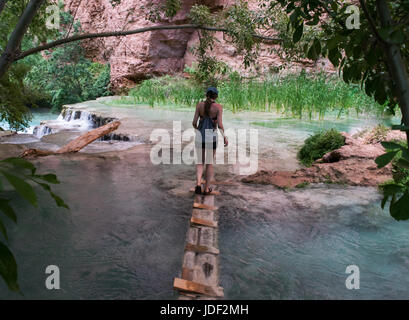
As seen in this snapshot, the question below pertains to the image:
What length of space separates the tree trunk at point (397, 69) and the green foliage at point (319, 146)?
6.07m

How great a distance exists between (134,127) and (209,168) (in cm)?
592

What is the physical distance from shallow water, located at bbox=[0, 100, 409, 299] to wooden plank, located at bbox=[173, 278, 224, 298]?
0.08 meters

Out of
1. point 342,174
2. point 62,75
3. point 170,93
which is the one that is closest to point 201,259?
point 342,174

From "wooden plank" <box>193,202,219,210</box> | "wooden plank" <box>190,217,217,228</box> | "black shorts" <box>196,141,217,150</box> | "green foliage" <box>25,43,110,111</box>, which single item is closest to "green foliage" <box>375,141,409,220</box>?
"wooden plank" <box>190,217,217,228</box>

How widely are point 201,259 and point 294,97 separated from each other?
8.49m

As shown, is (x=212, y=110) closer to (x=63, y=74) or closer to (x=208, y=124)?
(x=208, y=124)

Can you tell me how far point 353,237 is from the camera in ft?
12.2

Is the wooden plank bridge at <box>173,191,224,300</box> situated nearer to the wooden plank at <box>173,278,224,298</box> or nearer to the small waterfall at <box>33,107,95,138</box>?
the wooden plank at <box>173,278,224,298</box>

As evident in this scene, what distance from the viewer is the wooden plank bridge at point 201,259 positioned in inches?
105

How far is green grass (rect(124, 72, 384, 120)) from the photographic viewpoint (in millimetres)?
10453

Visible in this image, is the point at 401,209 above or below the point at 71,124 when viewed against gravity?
above

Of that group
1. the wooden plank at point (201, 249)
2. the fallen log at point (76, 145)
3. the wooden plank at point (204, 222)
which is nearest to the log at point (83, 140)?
the fallen log at point (76, 145)

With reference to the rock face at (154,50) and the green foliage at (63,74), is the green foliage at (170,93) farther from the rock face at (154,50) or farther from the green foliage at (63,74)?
the green foliage at (63,74)

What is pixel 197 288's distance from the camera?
2.68 metres
